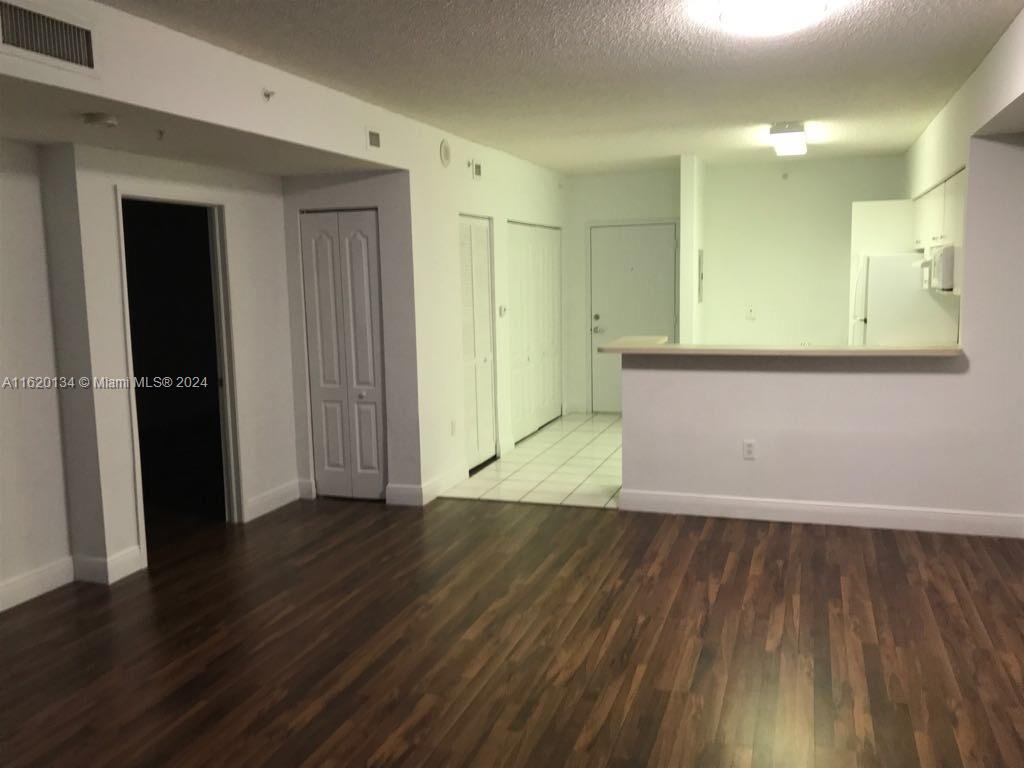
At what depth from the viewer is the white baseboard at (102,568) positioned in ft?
13.8

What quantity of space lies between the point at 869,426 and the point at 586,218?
14.1ft

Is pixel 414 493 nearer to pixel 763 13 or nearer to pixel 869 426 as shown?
pixel 869 426

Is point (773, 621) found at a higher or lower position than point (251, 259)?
lower

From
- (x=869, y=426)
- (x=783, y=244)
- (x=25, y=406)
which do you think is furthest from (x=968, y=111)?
(x=25, y=406)

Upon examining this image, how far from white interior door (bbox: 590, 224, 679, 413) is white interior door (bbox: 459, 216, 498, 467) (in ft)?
6.65

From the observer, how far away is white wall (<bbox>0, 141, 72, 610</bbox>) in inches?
151

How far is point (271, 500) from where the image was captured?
5.54m

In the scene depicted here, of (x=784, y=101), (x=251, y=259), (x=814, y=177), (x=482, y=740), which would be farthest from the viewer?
(x=814, y=177)

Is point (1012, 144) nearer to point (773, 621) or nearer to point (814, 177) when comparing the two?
point (773, 621)

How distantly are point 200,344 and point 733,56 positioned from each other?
3.56 m

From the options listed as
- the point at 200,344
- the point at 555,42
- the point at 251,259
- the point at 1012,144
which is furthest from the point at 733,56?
the point at 200,344

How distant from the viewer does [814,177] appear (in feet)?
25.1

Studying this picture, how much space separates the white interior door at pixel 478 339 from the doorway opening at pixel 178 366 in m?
1.77

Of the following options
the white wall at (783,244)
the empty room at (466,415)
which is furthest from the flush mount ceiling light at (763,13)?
the white wall at (783,244)
